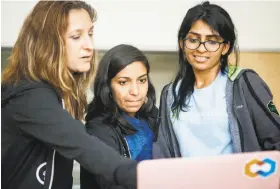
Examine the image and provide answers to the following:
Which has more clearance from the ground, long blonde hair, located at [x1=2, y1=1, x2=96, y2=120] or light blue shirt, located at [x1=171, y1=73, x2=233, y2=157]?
long blonde hair, located at [x1=2, y1=1, x2=96, y2=120]

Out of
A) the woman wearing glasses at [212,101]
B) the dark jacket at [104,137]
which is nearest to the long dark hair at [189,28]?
the woman wearing glasses at [212,101]

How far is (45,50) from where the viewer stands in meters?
0.55

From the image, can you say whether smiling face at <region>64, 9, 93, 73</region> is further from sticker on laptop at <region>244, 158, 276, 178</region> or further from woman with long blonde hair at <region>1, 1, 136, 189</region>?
sticker on laptop at <region>244, 158, 276, 178</region>

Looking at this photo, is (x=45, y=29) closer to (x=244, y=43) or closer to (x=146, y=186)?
(x=146, y=186)

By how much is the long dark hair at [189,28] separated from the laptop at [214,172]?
0.20m

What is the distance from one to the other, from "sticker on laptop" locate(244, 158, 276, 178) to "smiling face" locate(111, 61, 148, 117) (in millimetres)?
266

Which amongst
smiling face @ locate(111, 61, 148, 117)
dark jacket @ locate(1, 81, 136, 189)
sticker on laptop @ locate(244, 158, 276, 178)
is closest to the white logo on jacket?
dark jacket @ locate(1, 81, 136, 189)

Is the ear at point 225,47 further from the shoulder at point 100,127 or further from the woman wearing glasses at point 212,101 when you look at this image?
the shoulder at point 100,127

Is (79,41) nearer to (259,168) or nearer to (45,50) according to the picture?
(45,50)

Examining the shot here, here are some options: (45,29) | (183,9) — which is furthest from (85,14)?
(183,9)

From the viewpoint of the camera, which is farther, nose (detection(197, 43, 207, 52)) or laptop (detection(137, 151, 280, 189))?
nose (detection(197, 43, 207, 52))

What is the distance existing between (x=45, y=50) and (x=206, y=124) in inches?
14.4

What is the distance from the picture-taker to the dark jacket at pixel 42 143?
0.47 meters

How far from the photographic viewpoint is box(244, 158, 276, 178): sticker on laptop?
19.9 inches
